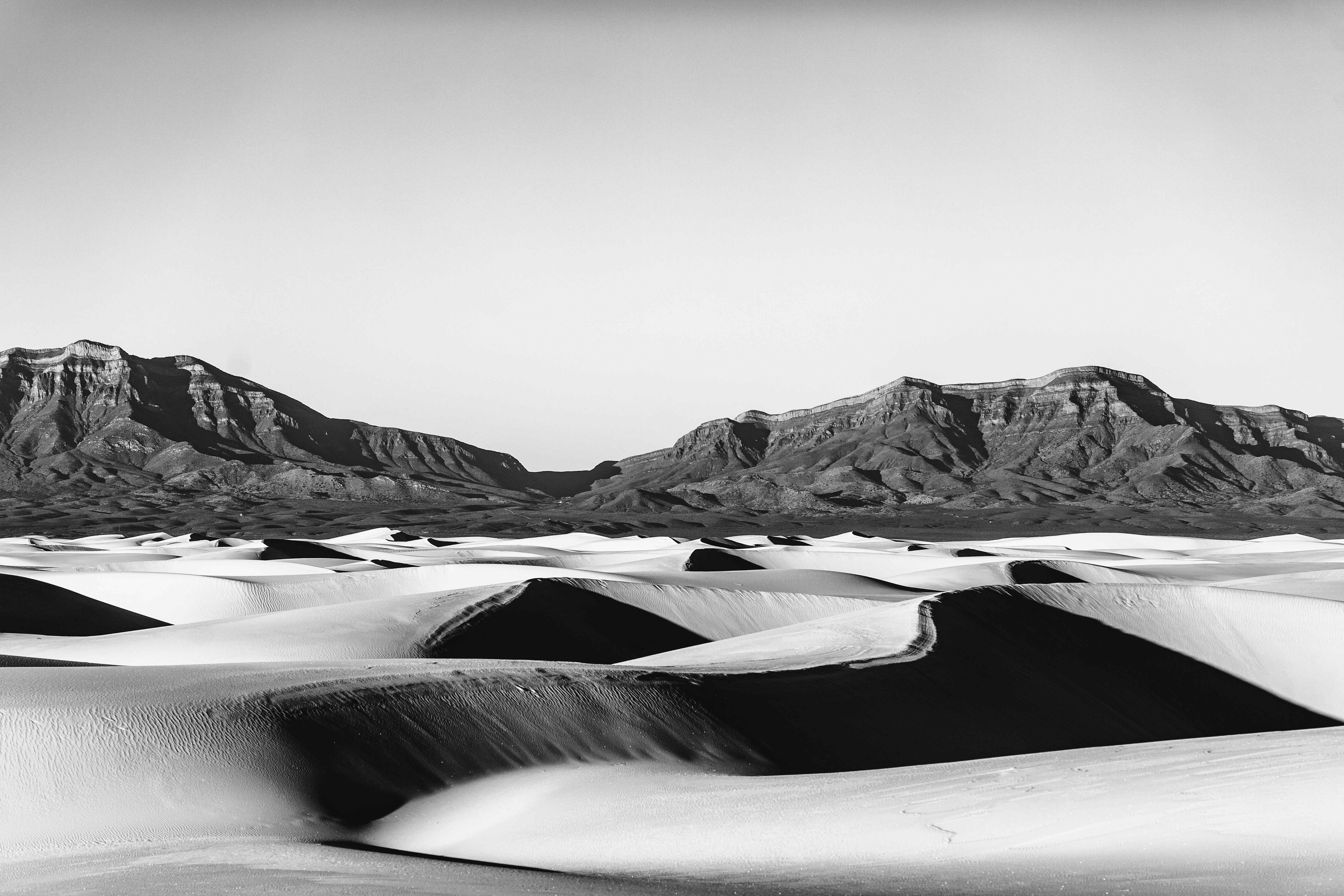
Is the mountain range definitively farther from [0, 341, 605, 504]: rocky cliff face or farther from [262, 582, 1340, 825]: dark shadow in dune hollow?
[262, 582, 1340, 825]: dark shadow in dune hollow

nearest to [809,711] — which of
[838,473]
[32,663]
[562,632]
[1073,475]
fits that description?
[32,663]

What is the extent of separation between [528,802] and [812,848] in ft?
9.23

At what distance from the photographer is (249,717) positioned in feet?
Answer: 31.9

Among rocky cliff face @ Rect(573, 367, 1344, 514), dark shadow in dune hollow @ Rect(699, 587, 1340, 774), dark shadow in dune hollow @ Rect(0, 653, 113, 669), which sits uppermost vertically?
rocky cliff face @ Rect(573, 367, 1344, 514)

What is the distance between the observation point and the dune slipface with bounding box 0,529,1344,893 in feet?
20.8

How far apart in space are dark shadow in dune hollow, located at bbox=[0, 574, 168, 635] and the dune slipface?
0.24 meters

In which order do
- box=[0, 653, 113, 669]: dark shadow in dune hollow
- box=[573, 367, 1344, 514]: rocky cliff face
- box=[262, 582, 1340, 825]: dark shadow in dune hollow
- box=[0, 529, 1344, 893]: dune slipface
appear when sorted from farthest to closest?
box=[573, 367, 1344, 514]: rocky cliff face
box=[0, 653, 113, 669]: dark shadow in dune hollow
box=[262, 582, 1340, 825]: dark shadow in dune hollow
box=[0, 529, 1344, 893]: dune slipface

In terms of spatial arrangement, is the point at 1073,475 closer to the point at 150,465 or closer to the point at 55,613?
the point at 150,465

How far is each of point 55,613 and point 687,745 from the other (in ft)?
63.9

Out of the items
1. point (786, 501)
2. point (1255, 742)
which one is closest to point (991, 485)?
point (786, 501)

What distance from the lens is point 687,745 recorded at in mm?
11234

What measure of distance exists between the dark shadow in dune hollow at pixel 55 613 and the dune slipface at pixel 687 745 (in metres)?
0.24

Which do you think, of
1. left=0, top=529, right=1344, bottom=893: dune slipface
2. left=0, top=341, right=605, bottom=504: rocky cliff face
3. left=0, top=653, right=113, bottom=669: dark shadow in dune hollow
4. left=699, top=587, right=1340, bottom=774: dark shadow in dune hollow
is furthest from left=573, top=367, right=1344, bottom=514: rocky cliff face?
left=0, top=653, right=113, bottom=669: dark shadow in dune hollow

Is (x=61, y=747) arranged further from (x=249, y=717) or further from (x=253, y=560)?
(x=253, y=560)
